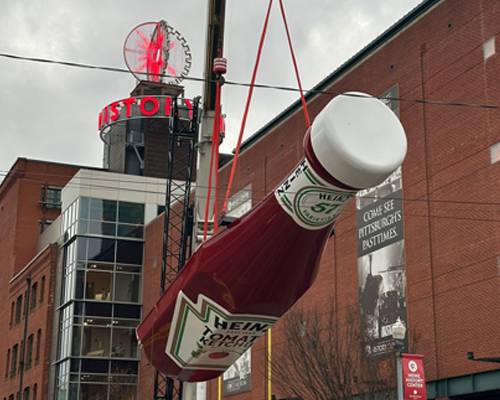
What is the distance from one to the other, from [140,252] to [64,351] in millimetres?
7698

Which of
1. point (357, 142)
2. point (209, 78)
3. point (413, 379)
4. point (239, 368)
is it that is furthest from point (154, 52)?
point (357, 142)

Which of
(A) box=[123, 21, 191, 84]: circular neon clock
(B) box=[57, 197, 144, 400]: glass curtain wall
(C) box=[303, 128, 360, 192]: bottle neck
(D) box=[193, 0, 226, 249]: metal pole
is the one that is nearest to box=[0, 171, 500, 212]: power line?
(B) box=[57, 197, 144, 400]: glass curtain wall

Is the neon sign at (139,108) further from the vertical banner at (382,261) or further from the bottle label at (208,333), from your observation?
the bottle label at (208,333)

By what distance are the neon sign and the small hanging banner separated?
133ft

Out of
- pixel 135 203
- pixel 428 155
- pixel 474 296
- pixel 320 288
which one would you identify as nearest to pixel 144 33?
pixel 135 203

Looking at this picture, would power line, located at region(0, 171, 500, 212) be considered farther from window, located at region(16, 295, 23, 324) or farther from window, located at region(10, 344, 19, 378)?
window, located at region(10, 344, 19, 378)

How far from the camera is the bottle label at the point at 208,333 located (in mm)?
8359

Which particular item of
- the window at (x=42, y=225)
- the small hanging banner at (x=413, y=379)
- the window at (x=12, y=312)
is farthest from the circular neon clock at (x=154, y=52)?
the small hanging banner at (x=413, y=379)

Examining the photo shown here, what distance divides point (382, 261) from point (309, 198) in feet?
73.9

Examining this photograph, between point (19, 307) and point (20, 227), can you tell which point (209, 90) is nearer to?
point (19, 307)

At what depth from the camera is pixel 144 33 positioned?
58000 millimetres

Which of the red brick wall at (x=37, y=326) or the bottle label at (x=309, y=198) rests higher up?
the red brick wall at (x=37, y=326)

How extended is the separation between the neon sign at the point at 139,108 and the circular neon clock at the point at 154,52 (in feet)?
4.81

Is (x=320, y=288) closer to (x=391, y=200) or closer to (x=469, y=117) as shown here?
(x=391, y=200)
